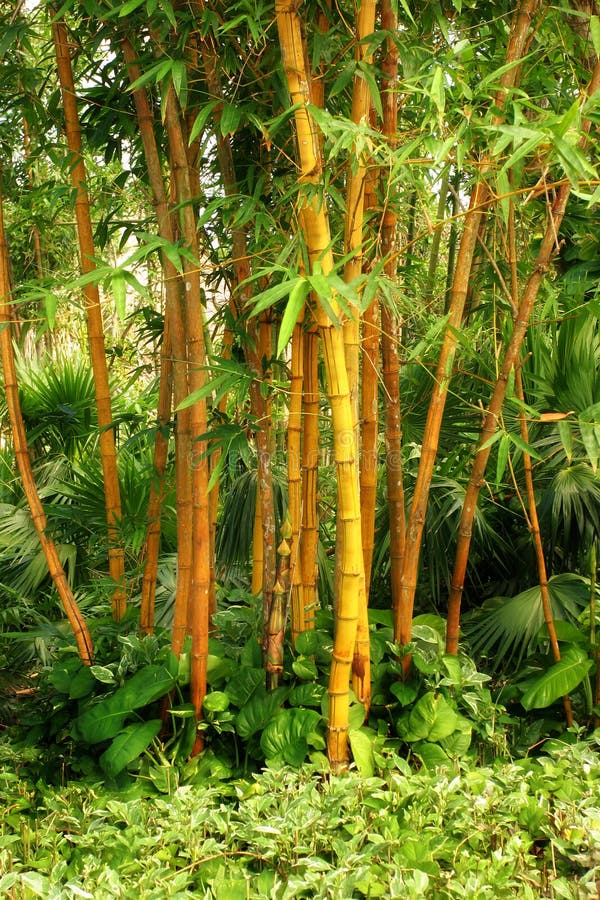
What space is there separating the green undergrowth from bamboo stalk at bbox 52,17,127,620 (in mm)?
663

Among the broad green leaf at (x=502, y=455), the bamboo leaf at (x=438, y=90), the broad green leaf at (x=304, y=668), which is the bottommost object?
the broad green leaf at (x=304, y=668)

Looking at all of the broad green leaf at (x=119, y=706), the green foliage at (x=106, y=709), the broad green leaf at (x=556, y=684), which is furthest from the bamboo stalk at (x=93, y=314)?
the broad green leaf at (x=556, y=684)

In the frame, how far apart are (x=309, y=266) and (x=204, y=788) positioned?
1.12m

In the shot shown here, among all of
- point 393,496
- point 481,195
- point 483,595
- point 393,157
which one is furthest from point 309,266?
point 483,595

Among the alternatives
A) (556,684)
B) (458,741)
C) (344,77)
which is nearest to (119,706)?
(458,741)

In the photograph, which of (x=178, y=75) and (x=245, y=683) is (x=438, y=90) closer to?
(x=178, y=75)

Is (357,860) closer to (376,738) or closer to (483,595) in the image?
(376,738)

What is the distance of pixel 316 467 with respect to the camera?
214 cm

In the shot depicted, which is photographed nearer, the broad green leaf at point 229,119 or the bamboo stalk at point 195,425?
the broad green leaf at point 229,119

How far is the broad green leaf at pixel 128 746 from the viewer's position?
73.8 inches

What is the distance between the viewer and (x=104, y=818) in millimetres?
1826

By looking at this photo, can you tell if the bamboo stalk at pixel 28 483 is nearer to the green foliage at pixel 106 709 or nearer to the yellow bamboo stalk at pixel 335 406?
the green foliage at pixel 106 709

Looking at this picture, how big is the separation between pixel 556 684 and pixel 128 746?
1.01 meters

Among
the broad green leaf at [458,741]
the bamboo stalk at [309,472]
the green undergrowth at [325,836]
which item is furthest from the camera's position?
the bamboo stalk at [309,472]
